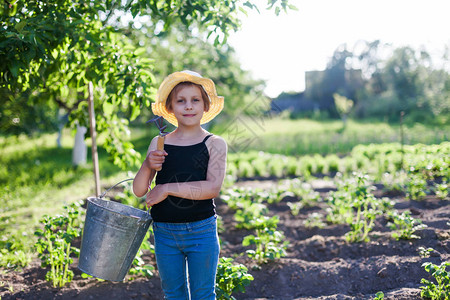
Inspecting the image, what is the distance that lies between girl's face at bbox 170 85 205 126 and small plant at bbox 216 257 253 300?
91 cm

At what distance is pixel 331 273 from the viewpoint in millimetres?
3016

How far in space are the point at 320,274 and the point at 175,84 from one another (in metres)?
1.87

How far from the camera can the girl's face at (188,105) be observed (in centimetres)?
192

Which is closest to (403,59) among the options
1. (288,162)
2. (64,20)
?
(288,162)

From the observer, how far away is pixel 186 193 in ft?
5.99

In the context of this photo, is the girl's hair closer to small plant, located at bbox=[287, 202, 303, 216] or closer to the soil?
the soil

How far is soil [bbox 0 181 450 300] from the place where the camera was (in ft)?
9.00

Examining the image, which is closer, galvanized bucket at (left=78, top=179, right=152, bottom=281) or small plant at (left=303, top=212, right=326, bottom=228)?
galvanized bucket at (left=78, top=179, right=152, bottom=281)

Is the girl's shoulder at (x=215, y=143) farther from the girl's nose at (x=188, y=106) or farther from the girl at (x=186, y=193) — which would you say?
the girl's nose at (x=188, y=106)

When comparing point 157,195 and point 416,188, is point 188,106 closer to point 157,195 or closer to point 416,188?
point 157,195

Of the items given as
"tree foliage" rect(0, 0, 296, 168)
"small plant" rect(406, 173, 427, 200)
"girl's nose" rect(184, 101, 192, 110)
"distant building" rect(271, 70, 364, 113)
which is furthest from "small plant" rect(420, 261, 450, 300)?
"distant building" rect(271, 70, 364, 113)

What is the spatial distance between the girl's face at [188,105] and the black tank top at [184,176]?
0.40ft

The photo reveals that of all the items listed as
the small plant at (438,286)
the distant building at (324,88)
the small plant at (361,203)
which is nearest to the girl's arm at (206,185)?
the small plant at (438,286)

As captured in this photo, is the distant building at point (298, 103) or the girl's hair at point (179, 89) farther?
the distant building at point (298, 103)
